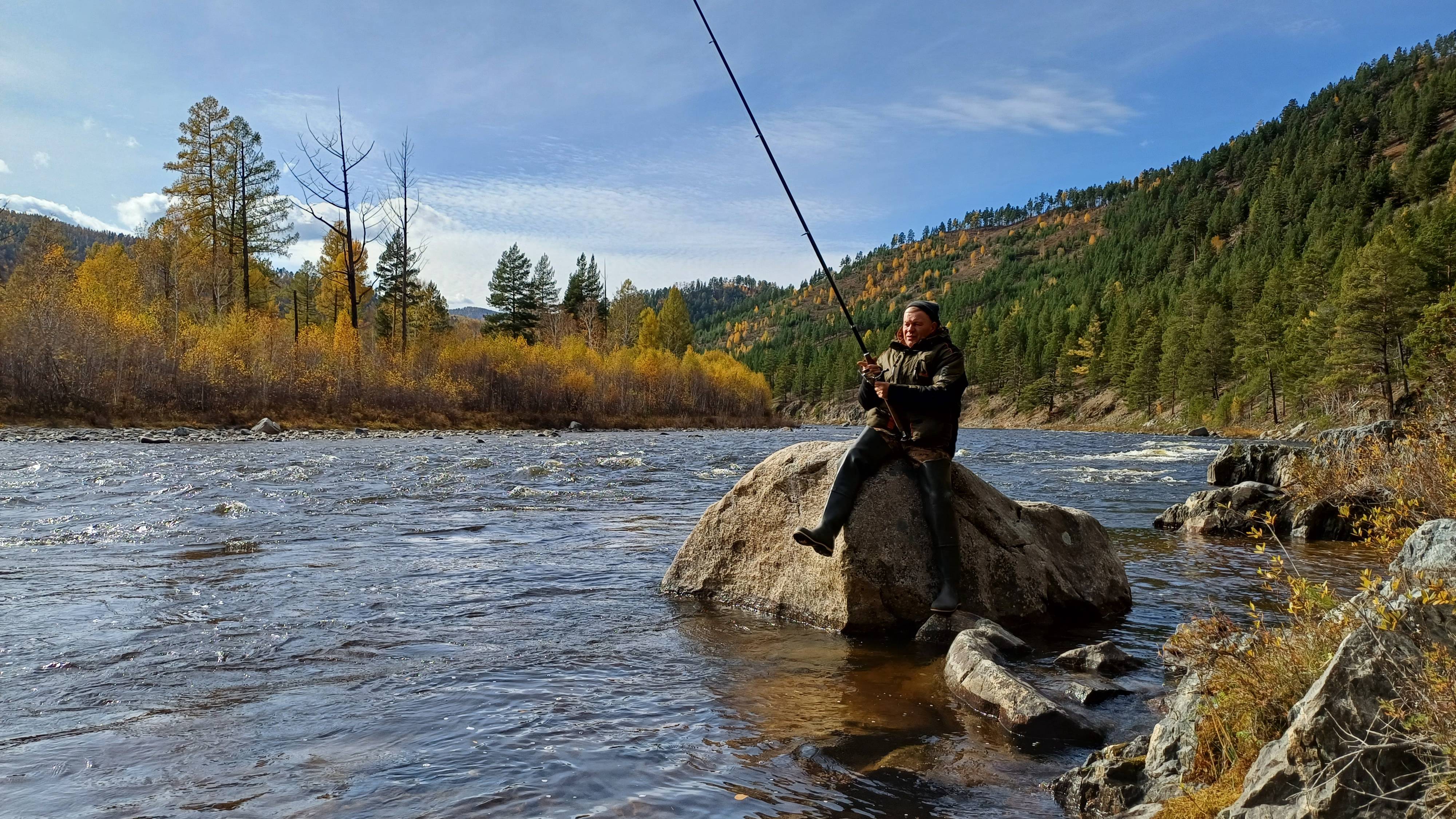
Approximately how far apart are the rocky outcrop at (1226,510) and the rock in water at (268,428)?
3590 cm

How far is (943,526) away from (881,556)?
0.66 m

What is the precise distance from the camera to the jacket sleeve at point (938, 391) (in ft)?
23.7

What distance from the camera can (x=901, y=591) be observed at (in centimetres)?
752

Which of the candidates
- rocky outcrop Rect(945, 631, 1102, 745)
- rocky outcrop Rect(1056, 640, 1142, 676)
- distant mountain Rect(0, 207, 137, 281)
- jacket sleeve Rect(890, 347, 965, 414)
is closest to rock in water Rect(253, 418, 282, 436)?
jacket sleeve Rect(890, 347, 965, 414)

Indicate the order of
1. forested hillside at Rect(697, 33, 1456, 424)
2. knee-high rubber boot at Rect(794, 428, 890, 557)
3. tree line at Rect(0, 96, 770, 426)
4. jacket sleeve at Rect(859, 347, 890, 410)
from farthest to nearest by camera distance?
forested hillside at Rect(697, 33, 1456, 424) → tree line at Rect(0, 96, 770, 426) → jacket sleeve at Rect(859, 347, 890, 410) → knee-high rubber boot at Rect(794, 428, 890, 557)

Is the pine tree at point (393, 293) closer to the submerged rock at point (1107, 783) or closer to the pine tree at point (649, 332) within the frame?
the pine tree at point (649, 332)

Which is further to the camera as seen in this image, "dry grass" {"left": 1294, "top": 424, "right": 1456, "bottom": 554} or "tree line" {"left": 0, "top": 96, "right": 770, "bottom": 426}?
"tree line" {"left": 0, "top": 96, "right": 770, "bottom": 426}

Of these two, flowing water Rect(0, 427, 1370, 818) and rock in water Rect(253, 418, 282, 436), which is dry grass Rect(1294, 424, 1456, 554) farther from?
rock in water Rect(253, 418, 282, 436)

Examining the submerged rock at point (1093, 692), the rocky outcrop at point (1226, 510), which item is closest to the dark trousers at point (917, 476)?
the submerged rock at point (1093, 692)

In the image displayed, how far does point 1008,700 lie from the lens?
5180 mm

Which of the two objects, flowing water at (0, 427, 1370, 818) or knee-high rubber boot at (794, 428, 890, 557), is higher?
knee-high rubber boot at (794, 428, 890, 557)

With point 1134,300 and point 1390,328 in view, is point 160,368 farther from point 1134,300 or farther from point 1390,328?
point 1134,300

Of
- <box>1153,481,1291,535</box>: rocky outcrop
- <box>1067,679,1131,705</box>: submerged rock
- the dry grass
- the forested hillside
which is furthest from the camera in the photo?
the forested hillside

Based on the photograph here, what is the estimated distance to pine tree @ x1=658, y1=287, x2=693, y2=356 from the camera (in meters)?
105
